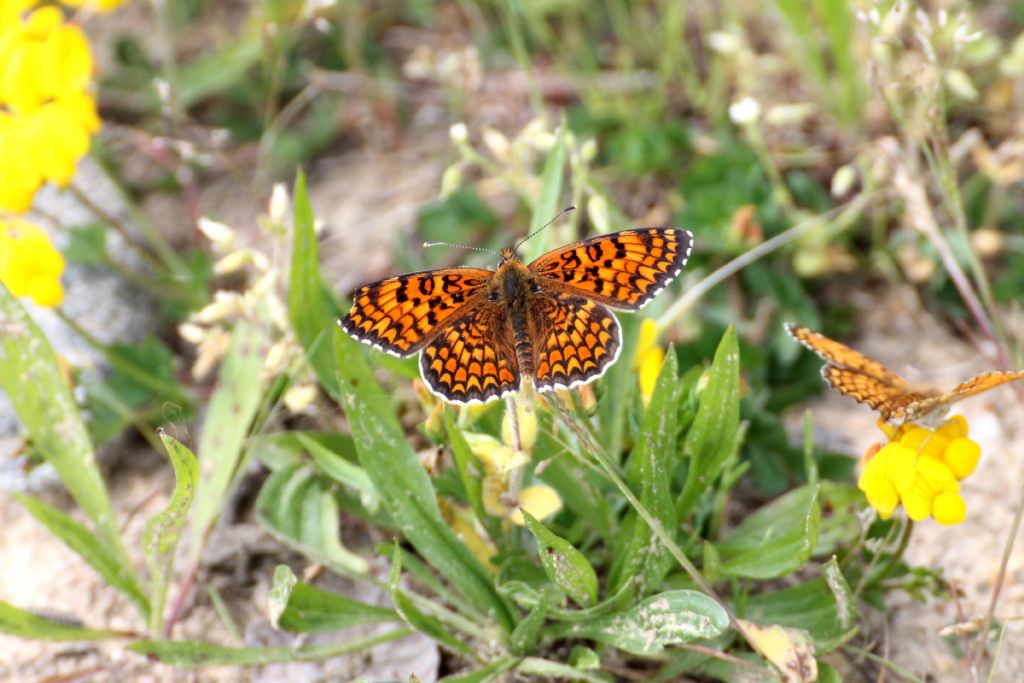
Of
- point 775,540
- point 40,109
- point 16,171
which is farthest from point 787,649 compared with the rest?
point 40,109

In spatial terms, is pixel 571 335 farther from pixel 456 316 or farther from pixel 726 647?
pixel 726 647

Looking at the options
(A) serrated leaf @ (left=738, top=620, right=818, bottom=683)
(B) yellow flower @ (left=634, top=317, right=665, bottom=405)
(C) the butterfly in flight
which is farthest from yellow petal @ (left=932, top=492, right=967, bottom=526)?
(B) yellow flower @ (left=634, top=317, right=665, bottom=405)

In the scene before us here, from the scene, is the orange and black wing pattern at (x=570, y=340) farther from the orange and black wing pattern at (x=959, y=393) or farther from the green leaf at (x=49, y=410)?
the green leaf at (x=49, y=410)

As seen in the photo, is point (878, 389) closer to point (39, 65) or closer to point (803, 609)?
point (803, 609)

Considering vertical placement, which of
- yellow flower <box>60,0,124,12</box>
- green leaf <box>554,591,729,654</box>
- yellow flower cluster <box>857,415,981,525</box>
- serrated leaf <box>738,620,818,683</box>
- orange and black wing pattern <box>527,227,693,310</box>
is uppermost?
yellow flower <box>60,0,124,12</box>

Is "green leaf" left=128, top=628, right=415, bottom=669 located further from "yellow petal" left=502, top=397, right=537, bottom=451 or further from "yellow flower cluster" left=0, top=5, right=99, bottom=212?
"yellow flower cluster" left=0, top=5, right=99, bottom=212
